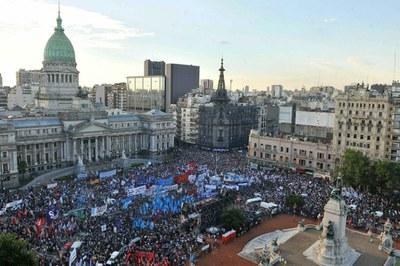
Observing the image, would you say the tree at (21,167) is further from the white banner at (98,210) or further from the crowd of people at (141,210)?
the white banner at (98,210)

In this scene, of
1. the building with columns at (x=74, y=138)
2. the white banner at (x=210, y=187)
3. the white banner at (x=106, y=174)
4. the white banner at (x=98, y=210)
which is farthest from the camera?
the white banner at (x=106, y=174)

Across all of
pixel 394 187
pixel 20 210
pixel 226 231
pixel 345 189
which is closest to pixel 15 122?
pixel 20 210

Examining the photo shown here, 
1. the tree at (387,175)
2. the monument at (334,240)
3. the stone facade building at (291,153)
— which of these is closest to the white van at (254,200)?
the monument at (334,240)

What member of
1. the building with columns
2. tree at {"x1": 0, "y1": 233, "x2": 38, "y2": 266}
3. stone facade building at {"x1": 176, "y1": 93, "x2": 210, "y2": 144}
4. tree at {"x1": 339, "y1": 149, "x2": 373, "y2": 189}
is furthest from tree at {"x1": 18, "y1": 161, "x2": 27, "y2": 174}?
stone facade building at {"x1": 176, "y1": 93, "x2": 210, "y2": 144}

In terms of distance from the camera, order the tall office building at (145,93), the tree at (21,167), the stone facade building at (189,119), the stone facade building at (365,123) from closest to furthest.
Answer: the tree at (21,167) → the stone facade building at (365,123) → the stone facade building at (189,119) → the tall office building at (145,93)

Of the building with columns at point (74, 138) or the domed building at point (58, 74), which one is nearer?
the building with columns at point (74, 138)

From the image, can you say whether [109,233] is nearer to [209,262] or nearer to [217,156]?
[209,262]
